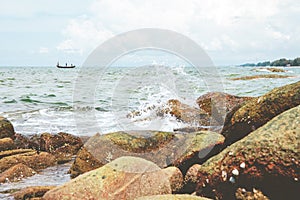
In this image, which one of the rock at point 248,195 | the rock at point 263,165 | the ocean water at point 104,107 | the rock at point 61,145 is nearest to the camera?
the rock at point 263,165

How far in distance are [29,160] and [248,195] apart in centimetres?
473

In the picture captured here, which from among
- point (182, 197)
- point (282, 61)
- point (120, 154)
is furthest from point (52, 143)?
point (282, 61)

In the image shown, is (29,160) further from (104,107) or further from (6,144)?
(104,107)

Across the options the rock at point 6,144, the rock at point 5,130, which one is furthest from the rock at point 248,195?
the rock at point 5,130

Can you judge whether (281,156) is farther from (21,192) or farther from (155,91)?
(155,91)

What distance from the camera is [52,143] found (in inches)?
343

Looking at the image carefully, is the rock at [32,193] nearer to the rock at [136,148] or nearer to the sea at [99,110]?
the sea at [99,110]

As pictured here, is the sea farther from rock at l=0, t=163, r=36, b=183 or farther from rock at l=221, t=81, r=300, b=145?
rock at l=221, t=81, r=300, b=145

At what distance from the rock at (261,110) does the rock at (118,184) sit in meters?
1.39

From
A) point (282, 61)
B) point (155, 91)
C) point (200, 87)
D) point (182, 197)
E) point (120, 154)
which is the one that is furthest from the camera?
point (282, 61)

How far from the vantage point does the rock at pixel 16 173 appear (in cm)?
636

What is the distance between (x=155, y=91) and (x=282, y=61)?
75525mm

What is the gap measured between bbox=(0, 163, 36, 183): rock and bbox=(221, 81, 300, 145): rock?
11.3 feet

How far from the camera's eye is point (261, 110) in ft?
17.5
